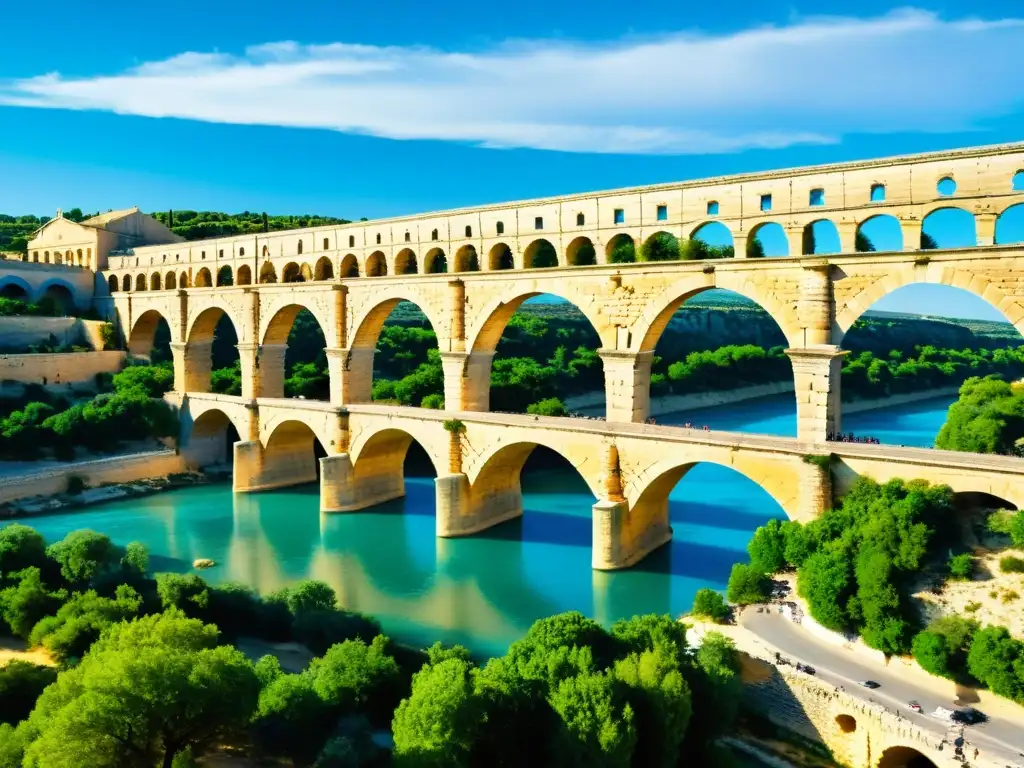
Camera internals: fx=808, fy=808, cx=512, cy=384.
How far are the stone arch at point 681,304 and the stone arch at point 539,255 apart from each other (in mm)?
4291

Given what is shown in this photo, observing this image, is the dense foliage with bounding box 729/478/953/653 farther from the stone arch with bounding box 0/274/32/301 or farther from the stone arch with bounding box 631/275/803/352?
the stone arch with bounding box 0/274/32/301

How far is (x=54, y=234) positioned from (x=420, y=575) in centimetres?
4048

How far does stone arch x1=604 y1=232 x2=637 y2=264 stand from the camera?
2211 centimetres

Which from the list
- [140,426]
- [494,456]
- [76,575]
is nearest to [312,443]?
[140,426]

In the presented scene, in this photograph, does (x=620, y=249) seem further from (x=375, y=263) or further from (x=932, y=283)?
(x=932, y=283)

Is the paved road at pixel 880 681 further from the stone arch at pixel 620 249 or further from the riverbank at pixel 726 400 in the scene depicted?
the riverbank at pixel 726 400

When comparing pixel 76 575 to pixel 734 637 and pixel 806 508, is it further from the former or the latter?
pixel 806 508

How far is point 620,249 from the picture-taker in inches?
977

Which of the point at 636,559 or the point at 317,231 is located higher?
the point at 317,231

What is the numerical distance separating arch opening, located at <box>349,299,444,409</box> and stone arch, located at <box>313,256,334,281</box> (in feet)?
9.85

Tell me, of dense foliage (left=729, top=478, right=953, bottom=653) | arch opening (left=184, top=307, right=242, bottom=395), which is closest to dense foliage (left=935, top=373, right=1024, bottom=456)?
dense foliage (left=729, top=478, right=953, bottom=653)

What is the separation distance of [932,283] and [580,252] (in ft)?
33.0

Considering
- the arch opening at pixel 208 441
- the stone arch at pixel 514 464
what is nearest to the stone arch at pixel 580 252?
the stone arch at pixel 514 464

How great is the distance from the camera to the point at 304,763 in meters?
11.6
